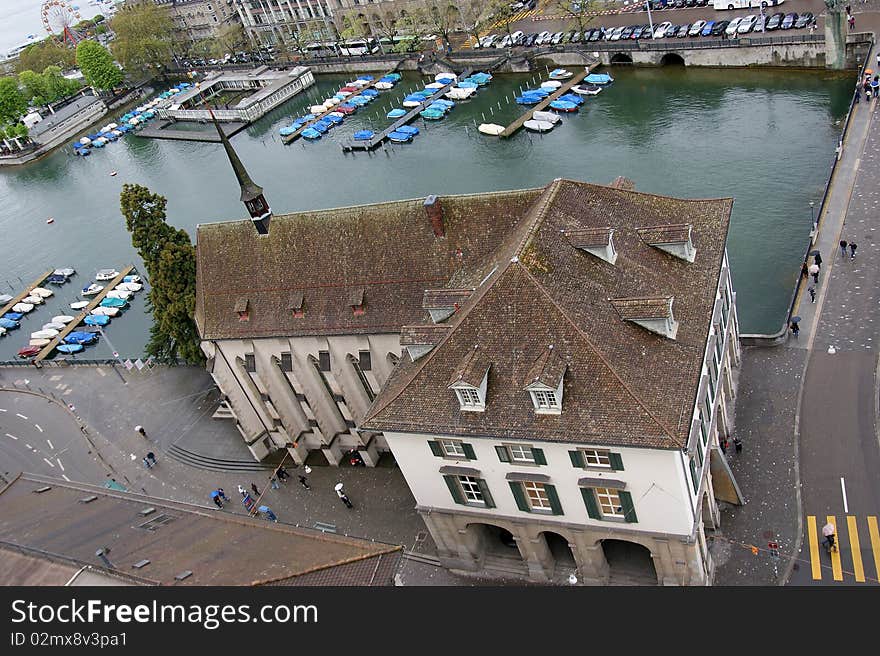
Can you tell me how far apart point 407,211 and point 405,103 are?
311ft

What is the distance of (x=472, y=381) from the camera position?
39.9m

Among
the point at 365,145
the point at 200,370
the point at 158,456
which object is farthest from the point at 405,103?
the point at 158,456

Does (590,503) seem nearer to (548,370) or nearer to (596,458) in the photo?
(596,458)

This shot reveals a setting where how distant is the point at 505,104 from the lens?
133 meters

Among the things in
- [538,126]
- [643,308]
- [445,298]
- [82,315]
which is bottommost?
[538,126]

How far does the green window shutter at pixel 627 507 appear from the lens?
40.8m

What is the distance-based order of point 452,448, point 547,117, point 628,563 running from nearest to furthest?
point 452,448 → point 628,563 → point 547,117

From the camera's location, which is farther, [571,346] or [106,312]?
[106,312]

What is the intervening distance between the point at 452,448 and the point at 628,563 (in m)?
14.7

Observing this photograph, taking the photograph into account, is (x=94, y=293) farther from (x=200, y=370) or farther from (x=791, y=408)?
(x=791, y=408)

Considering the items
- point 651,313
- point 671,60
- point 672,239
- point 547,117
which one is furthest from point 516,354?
point 671,60

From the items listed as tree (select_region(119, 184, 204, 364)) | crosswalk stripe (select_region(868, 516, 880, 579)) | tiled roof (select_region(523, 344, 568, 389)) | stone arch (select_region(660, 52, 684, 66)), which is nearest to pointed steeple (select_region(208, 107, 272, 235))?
tree (select_region(119, 184, 204, 364))

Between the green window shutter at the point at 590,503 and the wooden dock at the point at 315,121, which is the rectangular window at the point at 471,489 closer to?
the green window shutter at the point at 590,503

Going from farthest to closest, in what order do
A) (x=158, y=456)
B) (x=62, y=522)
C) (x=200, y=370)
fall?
(x=200, y=370), (x=158, y=456), (x=62, y=522)
